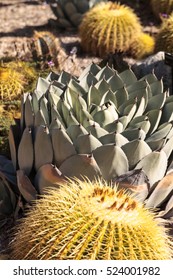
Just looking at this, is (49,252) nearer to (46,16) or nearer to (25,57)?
(25,57)

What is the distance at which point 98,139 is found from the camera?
143 inches

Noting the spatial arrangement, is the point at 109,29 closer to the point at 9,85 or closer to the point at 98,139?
the point at 9,85

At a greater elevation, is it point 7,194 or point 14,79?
Result: point 14,79

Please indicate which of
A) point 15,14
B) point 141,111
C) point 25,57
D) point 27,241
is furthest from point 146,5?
point 27,241

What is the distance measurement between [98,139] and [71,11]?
5176mm

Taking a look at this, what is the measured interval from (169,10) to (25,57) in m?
2.75

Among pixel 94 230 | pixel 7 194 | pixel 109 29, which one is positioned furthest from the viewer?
pixel 109 29

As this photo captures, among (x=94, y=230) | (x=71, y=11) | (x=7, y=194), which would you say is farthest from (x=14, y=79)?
(x=94, y=230)

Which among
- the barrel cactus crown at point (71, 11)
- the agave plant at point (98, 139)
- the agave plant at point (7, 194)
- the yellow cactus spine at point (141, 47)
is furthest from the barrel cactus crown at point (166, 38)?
the agave plant at point (7, 194)

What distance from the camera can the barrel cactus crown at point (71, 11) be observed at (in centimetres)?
828

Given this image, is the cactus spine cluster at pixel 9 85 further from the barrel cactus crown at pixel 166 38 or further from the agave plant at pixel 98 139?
the barrel cactus crown at pixel 166 38

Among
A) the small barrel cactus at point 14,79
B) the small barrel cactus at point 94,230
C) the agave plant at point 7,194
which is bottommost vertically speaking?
the agave plant at point 7,194

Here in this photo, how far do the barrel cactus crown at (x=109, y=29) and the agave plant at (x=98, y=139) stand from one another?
3.23 m

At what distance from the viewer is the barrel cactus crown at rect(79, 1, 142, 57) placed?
23.7 feet
